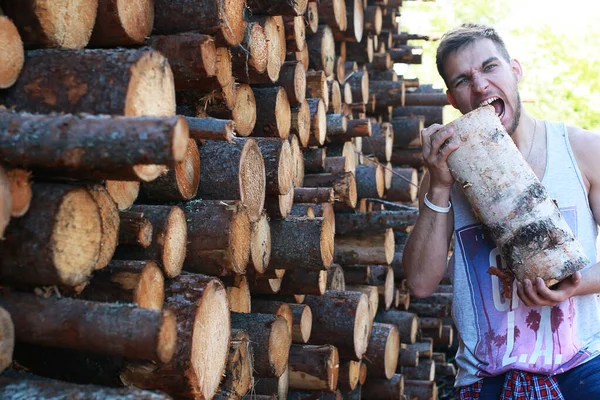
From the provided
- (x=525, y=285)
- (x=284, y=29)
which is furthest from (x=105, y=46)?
(x=525, y=285)

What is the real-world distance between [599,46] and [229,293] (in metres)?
15.9

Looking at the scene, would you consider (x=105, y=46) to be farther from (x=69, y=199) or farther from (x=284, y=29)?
(x=284, y=29)

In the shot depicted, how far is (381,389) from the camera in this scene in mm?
4188

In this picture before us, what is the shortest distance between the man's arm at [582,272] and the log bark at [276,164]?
37.0 inches

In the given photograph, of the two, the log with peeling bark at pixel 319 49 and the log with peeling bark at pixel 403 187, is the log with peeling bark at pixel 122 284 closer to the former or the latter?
the log with peeling bark at pixel 319 49

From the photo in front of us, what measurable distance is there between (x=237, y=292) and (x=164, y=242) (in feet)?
2.43

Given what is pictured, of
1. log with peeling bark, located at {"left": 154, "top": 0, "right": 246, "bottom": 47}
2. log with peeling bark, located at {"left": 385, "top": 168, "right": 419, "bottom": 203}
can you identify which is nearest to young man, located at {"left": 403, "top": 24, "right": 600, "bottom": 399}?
log with peeling bark, located at {"left": 154, "top": 0, "right": 246, "bottom": 47}

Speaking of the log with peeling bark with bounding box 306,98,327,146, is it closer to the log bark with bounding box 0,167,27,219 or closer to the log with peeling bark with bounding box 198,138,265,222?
the log with peeling bark with bounding box 198,138,265,222

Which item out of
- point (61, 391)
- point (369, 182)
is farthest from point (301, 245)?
point (369, 182)

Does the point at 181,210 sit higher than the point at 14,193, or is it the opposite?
the point at 14,193

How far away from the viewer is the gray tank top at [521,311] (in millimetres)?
2457

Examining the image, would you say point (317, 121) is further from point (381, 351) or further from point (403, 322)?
point (403, 322)

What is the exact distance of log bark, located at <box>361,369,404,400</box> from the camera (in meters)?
4.18

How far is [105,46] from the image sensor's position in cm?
207
